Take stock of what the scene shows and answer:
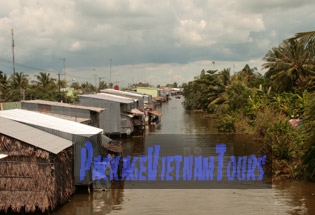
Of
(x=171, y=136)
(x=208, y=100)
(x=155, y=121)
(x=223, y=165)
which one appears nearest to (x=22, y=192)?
(x=223, y=165)

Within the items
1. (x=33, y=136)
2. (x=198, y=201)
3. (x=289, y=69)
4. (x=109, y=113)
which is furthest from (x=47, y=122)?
(x=289, y=69)

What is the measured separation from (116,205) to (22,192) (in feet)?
11.4

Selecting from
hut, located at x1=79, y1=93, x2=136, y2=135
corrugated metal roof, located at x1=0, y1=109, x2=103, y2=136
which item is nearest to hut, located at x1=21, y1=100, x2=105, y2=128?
hut, located at x1=79, y1=93, x2=136, y2=135

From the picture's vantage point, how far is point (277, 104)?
104ft

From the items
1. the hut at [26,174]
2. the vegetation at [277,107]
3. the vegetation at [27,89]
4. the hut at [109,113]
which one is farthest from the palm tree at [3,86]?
the hut at [26,174]

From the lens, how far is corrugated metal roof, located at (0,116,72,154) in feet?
40.0

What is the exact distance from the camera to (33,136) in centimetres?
1288

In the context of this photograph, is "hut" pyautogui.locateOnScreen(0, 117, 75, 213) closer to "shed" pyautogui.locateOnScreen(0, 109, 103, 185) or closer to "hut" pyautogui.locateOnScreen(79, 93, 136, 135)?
"shed" pyautogui.locateOnScreen(0, 109, 103, 185)

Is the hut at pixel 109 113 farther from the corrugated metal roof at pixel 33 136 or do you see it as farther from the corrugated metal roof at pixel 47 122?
the corrugated metal roof at pixel 33 136

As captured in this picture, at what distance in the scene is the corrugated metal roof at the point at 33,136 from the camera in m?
12.2

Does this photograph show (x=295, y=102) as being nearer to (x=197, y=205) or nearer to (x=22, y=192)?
(x=197, y=205)

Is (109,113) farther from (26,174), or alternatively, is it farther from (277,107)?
(26,174)

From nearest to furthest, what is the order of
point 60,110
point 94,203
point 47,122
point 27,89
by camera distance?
point 94,203 → point 47,122 → point 60,110 → point 27,89

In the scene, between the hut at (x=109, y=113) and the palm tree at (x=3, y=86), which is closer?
the hut at (x=109, y=113)
